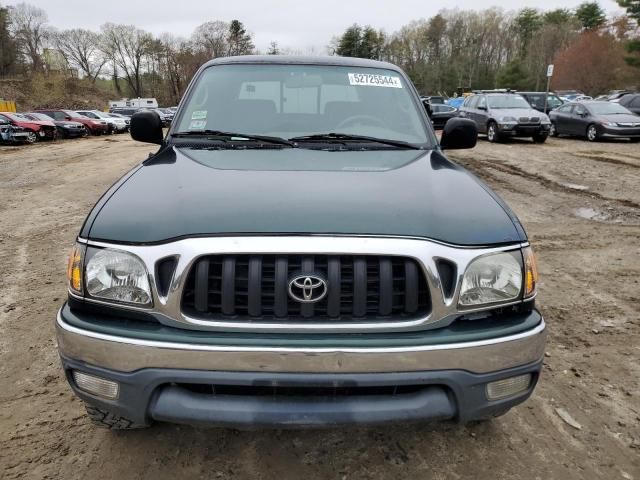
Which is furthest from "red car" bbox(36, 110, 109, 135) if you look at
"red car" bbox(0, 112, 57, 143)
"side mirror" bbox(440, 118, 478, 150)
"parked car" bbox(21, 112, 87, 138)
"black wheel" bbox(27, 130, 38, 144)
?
"side mirror" bbox(440, 118, 478, 150)

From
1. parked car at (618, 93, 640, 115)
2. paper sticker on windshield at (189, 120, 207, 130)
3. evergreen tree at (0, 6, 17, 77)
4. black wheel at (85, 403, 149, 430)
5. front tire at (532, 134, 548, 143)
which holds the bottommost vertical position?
black wheel at (85, 403, 149, 430)

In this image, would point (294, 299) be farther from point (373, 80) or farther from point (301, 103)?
point (373, 80)

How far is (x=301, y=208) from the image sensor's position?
1877mm

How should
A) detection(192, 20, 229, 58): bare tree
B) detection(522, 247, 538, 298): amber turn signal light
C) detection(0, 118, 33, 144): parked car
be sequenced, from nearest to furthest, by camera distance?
detection(522, 247, 538, 298): amber turn signal light
detection(0, 118, 33, 144): parked car
detection(192, 20, 229, 58): bare tree

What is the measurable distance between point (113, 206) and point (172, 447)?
3.88 ft

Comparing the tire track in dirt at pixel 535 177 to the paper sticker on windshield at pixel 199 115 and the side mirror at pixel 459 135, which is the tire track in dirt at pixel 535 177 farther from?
the paper sticker on windshield at pixel 199 115

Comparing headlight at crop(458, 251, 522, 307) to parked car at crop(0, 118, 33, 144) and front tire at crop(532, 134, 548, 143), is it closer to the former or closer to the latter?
front tire at crop(532, 134, 548, 143)

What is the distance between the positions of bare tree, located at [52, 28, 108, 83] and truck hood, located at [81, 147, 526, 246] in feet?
308

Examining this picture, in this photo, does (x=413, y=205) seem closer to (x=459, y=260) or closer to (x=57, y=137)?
(x=459, y=260)

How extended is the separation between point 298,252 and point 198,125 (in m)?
1.70

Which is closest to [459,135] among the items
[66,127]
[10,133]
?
[10,133]

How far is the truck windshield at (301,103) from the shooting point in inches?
120

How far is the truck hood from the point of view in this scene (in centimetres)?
181

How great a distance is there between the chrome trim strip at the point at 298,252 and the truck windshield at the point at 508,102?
16030 mm
